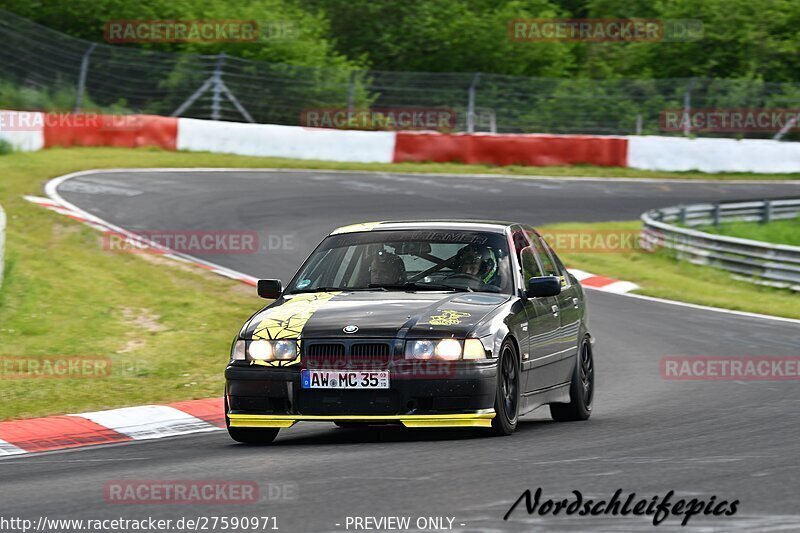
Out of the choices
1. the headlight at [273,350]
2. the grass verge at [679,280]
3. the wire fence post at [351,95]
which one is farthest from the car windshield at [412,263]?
the wire fence post at [351,95]

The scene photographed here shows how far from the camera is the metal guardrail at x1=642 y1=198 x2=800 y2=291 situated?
20.6 m

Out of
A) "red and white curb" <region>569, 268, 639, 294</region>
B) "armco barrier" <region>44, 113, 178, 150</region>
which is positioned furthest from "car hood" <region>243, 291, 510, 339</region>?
"armco barrier" <region>44, 113, 178, 150</region>

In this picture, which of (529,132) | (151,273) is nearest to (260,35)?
(529,132)

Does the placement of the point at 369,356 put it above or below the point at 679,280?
above

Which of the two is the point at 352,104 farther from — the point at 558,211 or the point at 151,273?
the point at 151,273

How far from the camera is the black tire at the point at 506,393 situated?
795cm

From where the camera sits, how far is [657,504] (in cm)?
572

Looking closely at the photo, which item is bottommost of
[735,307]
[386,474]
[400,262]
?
[735,307]

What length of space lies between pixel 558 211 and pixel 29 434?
55.3 ft

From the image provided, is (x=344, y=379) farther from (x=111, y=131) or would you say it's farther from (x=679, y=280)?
(x=111, y=131)

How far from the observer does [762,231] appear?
1007 inches

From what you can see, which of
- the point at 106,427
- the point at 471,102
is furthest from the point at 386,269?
the point at 471,102

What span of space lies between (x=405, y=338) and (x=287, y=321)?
30.3 inches

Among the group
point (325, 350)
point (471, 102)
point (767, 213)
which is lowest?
point (767, 213)
